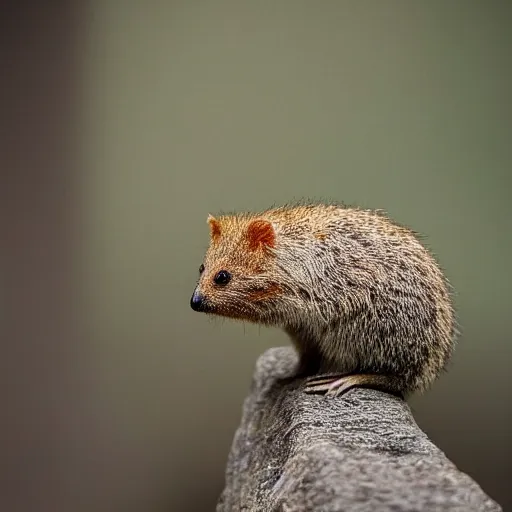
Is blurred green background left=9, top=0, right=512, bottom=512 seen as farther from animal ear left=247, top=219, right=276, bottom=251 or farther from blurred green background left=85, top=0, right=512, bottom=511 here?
animal ear left=247, top=219, right=276, bottom=251

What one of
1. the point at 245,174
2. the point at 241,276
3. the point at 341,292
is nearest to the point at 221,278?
the point at 241,276

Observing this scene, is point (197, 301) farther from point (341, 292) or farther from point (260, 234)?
point (341, 292)

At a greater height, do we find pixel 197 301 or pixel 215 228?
pixel 215 228

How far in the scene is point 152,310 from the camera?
2.99 meters

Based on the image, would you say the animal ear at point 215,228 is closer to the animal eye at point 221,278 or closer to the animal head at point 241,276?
the animal head at point 241,276

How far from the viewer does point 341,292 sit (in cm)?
196

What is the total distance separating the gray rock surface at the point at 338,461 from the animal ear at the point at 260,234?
1.55ft

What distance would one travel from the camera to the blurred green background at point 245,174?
2.85m

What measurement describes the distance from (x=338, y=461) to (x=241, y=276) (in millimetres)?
661

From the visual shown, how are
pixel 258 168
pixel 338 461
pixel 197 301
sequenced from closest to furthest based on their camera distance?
1. pixel 338 461
2. pixel 197 301
3. pixel 258 168

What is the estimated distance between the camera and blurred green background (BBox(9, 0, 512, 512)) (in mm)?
2848

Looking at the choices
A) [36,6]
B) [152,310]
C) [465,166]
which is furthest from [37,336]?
[465,166]

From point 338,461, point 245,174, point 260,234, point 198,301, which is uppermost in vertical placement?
point 245,174

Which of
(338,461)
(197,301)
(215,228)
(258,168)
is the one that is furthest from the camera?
(258,168)
